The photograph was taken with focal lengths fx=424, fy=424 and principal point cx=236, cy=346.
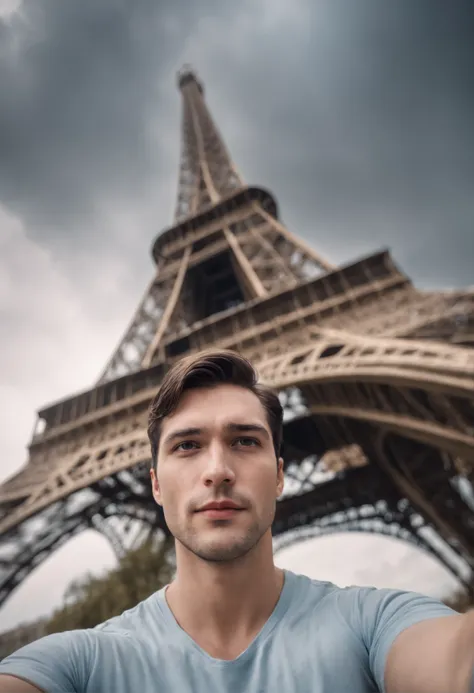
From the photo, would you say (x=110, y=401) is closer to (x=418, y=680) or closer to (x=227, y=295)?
(x=227, y=295)

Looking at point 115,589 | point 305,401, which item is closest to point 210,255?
point 305,401

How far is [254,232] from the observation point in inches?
658

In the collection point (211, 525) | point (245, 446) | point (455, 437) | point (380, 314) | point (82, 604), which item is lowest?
point (211, 525)

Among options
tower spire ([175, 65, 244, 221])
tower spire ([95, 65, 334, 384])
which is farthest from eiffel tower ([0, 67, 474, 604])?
tower spire ([175, 65, 244, 221])

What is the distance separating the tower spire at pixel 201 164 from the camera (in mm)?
22953

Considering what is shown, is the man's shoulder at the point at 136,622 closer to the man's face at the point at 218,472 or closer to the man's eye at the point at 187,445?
the man's face at the point at 218,472

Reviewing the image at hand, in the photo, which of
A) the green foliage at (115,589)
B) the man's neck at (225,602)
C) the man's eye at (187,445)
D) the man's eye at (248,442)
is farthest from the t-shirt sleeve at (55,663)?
the green foliage at (115,589)

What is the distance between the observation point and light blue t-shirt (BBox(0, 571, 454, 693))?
91 centimetres

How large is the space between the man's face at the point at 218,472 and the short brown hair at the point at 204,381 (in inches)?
1.2

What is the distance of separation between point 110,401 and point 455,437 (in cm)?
957

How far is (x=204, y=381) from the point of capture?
1.39 metres

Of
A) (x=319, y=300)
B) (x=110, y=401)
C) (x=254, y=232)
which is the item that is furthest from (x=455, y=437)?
(x=254, y=232)

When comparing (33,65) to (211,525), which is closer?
(211,525)

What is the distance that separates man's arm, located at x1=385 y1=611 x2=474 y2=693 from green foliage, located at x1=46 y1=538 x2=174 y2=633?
373 inches
